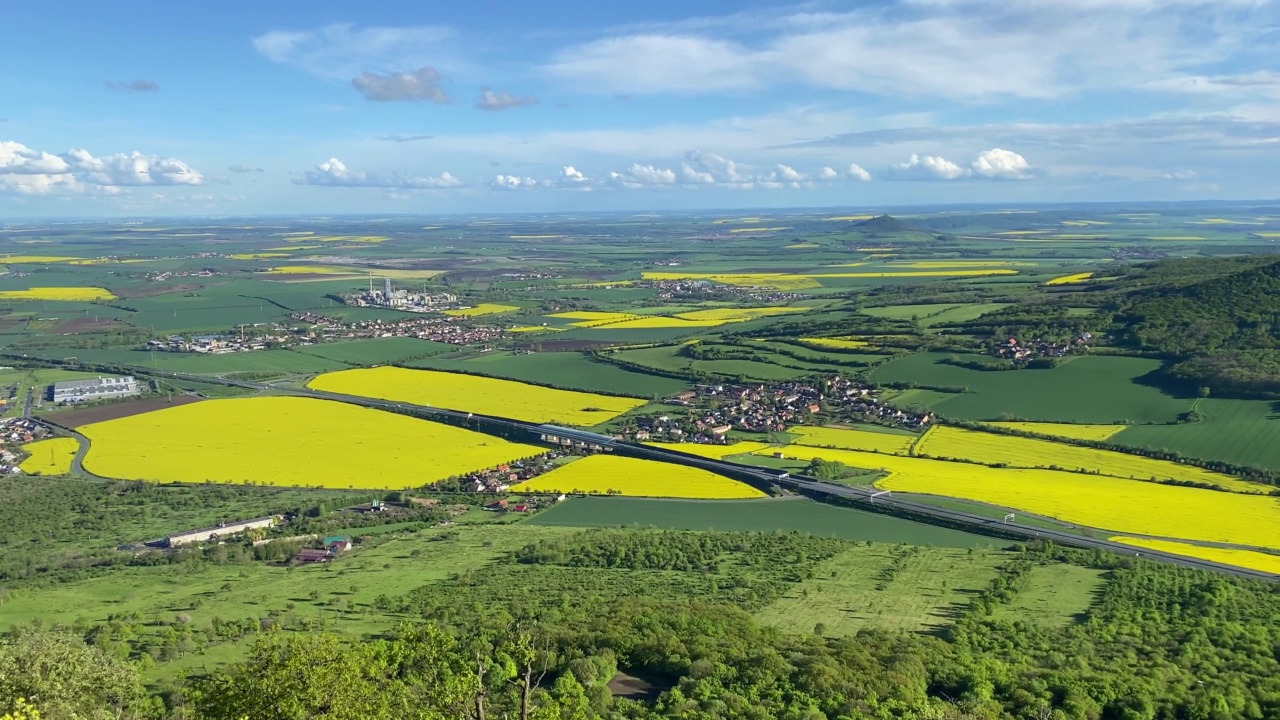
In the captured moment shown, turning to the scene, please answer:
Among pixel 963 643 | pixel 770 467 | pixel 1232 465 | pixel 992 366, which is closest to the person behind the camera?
pixel 963 643

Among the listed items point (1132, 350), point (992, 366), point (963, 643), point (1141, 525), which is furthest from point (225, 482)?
point (1132, 350)

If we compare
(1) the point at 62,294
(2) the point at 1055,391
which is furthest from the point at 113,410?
(1) the point at 62,294

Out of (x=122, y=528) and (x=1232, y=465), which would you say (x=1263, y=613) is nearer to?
(x=1232, y=465)

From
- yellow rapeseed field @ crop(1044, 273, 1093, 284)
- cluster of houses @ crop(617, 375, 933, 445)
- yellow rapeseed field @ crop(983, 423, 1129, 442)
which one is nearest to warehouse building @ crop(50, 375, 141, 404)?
cluster of houses @ crop(617, 375, 933, 445)

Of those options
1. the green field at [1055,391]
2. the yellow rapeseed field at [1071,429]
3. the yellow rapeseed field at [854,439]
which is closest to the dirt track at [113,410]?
the yellow rapeseed field at [854,439]

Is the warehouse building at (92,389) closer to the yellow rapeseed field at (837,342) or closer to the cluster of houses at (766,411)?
the cluster of houses at (766,411)

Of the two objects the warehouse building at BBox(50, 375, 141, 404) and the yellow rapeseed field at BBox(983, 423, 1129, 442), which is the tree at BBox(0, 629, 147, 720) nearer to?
the yellow rapeseed field at BBox(983, 423, 1129, 442)
